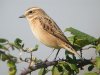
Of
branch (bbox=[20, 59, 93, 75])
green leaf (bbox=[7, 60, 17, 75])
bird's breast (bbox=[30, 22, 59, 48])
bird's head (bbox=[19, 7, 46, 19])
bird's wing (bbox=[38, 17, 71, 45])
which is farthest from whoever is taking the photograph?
bird's head (bbox=[19, 7, 46, 19])

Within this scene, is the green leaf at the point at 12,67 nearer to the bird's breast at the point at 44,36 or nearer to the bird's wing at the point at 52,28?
the bird's wing at the point at 52,28

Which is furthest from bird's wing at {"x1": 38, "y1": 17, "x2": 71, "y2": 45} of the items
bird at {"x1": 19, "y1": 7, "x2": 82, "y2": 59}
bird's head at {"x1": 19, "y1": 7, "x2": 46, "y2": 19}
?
bird's head at {"x1": 19, "y1": 7, "x2": 46, "y2": 19}

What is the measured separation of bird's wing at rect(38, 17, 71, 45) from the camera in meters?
4.10

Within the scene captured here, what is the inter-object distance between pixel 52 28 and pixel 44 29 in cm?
19

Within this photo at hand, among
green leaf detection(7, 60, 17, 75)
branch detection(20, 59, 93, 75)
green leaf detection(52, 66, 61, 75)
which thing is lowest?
green leaf detection(52, 66, 61, 75)

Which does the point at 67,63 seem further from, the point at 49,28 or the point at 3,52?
the point at 49,28

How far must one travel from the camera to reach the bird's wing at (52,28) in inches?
161

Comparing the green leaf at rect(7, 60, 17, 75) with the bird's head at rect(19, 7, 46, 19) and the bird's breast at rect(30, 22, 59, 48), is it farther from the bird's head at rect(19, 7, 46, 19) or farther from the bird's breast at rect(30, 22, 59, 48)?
the bird's head at rect(19, 7, 46, 19)

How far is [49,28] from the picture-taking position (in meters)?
4.39

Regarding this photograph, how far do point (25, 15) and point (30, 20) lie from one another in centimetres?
14

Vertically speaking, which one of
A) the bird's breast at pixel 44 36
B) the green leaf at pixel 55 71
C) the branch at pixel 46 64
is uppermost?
the branch at pixel 46 64

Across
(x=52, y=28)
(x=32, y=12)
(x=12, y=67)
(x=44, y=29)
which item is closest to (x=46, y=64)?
(x=12, y=67)

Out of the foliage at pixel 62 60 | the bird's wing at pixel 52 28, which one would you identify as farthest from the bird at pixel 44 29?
the foliage at pixel 62 60

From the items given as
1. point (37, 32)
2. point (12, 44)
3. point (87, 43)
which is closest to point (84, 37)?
point (87, 43)
